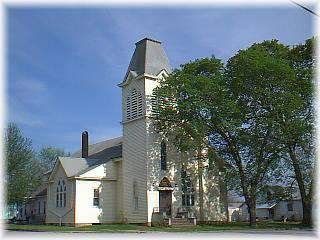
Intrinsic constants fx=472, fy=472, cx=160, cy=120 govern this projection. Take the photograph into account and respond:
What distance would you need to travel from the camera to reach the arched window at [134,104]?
1542 inches

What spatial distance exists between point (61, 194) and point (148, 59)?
1405cm

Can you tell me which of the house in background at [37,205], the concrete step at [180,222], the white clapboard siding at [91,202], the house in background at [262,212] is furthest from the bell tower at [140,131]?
the house in background at [262,212]

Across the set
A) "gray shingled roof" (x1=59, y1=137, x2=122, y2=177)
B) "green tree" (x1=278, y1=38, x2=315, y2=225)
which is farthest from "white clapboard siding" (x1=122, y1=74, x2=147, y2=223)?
"green tree" (x1=278, y1=38, x2=315, y2=225)

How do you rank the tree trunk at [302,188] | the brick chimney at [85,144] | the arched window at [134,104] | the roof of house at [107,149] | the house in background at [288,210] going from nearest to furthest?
the tree trunk at [302,188], the arched window at [134,104], the roof of house at [107,149], the brick chimney at [85,144], the house in background at [288,210]

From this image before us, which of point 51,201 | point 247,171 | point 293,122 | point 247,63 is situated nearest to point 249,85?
point 247,63

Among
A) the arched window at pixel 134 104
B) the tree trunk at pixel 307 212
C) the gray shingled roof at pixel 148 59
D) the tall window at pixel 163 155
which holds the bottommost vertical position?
the tree trunk at pixel 307 212

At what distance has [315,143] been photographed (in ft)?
108

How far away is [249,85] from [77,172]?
1658 centimetres

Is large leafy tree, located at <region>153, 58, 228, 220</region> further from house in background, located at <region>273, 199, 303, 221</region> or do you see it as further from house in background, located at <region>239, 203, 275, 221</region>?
house in background, located at <region>239, 203, 275, 221</region>

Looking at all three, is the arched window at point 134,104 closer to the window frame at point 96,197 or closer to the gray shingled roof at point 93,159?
the gray shingled roof at point 93,159

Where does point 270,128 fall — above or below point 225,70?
below

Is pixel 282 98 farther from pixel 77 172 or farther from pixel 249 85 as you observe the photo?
pixel 77 172

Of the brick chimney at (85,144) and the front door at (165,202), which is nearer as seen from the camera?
the front door at (165,202)

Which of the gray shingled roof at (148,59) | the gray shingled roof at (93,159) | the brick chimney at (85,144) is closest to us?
the gray shingled roof at (148,59)
